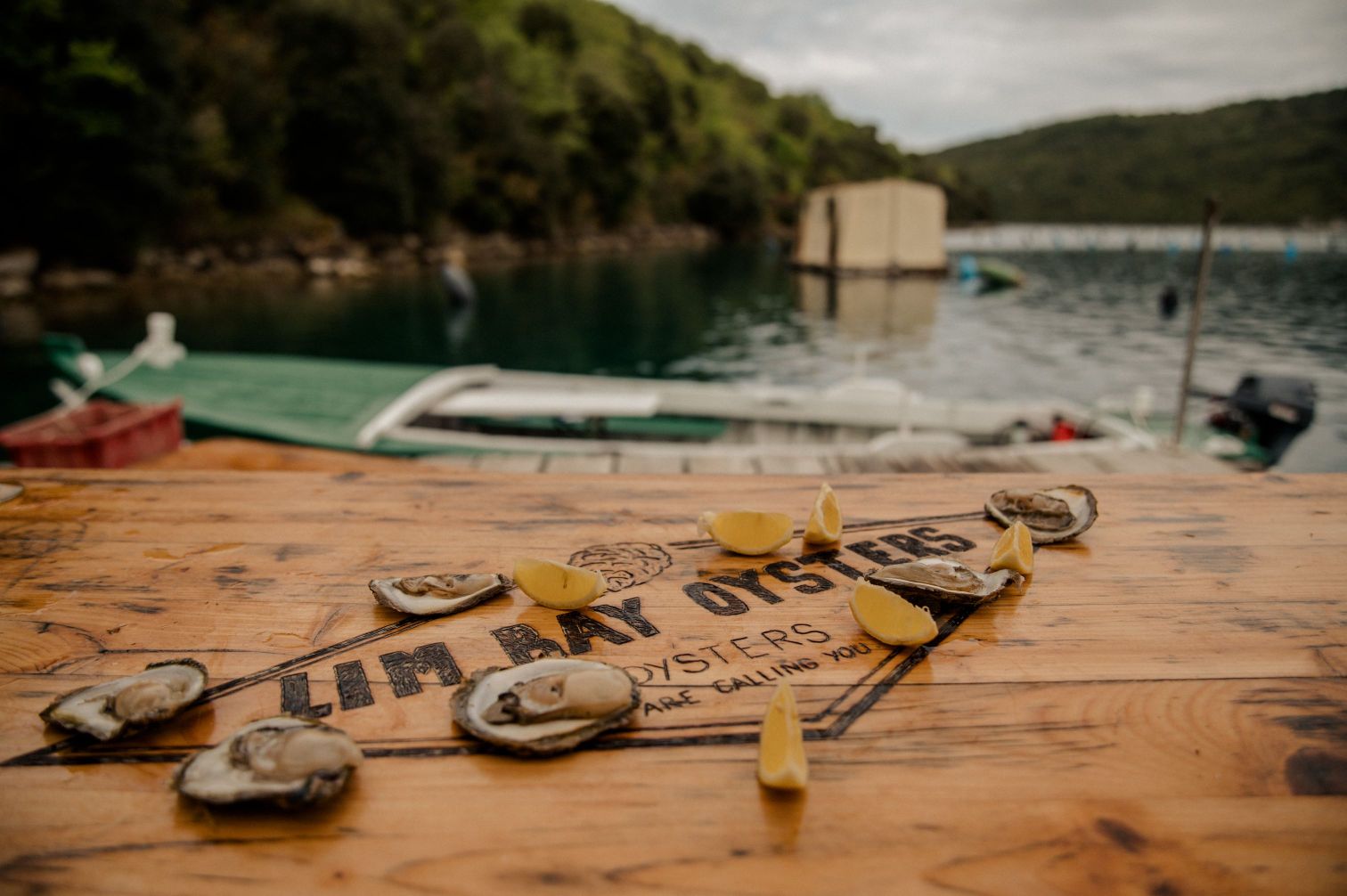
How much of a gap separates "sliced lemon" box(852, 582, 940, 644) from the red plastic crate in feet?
19.9

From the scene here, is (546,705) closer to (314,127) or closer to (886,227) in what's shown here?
(314,127)

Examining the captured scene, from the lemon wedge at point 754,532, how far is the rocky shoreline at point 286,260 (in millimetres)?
35643

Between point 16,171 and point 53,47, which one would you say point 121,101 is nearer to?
point 53,47

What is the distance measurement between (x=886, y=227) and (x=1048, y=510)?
154ft

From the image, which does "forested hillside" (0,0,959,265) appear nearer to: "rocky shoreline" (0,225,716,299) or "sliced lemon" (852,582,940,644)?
"rocky shoreline" (0,225,716,299)

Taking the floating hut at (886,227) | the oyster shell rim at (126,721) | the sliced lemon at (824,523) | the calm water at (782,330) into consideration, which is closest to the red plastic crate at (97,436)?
the oyster shell rim at (126,721)

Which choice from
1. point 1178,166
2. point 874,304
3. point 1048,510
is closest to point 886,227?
point 874,304

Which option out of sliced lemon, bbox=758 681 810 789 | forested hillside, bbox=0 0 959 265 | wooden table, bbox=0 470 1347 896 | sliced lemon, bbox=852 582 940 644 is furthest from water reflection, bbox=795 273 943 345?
sliced lemon, bbox=758 681 810 789

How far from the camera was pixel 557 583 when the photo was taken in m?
1.62

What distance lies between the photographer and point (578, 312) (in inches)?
1148

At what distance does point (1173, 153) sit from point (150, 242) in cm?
13576

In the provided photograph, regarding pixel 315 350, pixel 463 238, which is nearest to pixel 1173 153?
pixel 463 238

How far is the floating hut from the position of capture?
44.4 m

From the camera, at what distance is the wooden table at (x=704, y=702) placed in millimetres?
1002
